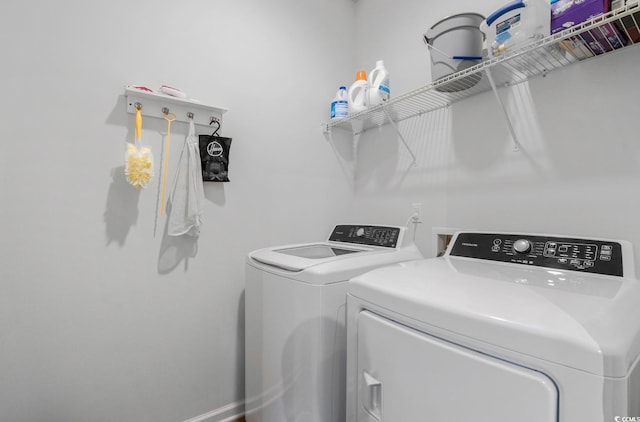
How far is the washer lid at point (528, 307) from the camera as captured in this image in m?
0.55

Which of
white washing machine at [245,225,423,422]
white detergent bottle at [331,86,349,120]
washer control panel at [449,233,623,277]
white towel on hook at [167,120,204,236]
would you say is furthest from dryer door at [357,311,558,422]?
white detergent bottle at [331,86,349,120]

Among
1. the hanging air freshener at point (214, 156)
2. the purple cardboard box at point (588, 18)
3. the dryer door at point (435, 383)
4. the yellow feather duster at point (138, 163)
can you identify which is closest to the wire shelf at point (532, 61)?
the purple cardboard box at point (588, 18)

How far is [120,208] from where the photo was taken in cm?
144

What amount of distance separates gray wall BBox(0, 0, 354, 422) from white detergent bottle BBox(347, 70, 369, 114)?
0.36 meters

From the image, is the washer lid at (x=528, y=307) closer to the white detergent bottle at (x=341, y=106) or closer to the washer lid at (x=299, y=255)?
the washer lid at (x=299, y=255)

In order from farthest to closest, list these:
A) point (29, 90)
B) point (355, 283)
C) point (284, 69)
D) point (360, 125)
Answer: point (360, 125), point (284, 69), point (29, 90), point (355, 283)

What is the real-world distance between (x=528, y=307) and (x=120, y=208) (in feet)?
5.38

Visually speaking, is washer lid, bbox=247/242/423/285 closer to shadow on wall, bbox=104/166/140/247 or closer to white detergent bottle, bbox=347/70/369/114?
shadow on wall, bbox=104/166/140/247

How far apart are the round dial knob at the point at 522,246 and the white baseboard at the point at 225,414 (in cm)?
171

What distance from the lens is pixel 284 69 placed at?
6.48ft

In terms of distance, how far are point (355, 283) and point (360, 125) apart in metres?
1.42

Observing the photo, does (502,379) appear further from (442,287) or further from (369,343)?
(369,343)

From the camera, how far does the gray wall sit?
49.1 inches

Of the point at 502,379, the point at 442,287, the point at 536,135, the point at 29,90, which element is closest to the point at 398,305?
the point at 442,287
